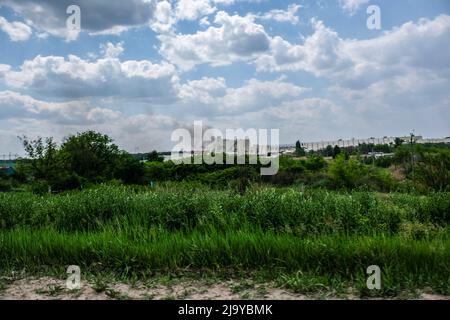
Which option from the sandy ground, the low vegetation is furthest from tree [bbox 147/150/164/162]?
the sandy ground

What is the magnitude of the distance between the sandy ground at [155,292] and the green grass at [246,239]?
0.55 feet

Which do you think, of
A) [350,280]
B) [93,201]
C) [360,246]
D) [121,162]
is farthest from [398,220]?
[121,162]

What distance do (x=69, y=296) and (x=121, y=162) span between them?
30114 mm

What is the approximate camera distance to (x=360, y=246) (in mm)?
5379

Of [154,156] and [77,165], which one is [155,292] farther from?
[154,156]

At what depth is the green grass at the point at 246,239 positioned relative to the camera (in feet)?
16.8

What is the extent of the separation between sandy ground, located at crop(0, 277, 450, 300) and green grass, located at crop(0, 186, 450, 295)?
17cm

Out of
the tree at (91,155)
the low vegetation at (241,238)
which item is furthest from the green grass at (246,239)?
the tree at (91,155)

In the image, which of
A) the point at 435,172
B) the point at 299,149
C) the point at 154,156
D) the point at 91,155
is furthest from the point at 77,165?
the point at 299,149

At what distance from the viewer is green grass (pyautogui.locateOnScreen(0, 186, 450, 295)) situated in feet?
16.8

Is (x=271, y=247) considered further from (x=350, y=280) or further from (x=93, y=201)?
(x=93, y=201)

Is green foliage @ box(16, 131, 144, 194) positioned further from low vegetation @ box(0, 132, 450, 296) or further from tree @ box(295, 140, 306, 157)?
tree @ box(295, 140, 306, 157)

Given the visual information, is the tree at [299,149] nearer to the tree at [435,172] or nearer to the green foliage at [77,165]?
the green foliage at [77,165]

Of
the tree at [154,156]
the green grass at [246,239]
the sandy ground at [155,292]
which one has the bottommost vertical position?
the sandy ground at [155,292]
